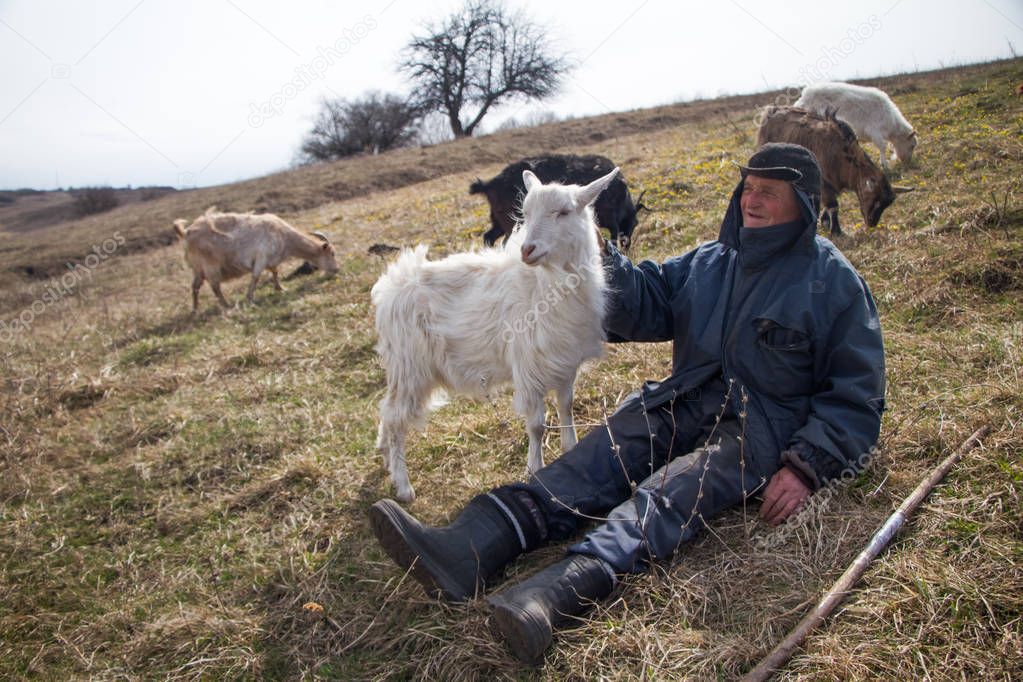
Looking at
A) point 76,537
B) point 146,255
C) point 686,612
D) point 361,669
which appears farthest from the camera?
point 146,255

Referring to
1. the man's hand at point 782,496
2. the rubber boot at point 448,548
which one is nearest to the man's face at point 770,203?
the man's hand at point 782,496

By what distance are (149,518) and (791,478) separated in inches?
149

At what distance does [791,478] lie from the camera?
8.82 ft

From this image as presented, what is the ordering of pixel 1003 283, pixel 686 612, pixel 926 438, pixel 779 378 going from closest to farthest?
pixel 686 612, pixel 779 378, pixel 926 438, pixel 1003 283

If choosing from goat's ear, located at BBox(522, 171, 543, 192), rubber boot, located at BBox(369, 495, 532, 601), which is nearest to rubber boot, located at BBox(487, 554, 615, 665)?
rubber boot, located at BBox(369, 495, 532, 601)

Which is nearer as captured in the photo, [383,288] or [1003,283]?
[383,288]

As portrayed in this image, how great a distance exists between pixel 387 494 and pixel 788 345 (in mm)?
2419

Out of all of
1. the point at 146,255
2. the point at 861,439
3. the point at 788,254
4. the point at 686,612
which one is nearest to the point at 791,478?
the point at 861,439

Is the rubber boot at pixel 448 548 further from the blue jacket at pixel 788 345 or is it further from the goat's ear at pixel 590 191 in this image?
the goat's ear at pixel 590 191

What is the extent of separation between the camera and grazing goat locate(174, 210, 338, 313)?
9578 millimetres

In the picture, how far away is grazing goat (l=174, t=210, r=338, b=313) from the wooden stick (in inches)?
353

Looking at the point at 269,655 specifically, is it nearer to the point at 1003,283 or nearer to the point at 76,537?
the point at 76,537

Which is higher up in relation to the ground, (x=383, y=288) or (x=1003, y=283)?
(x=383, y=288)

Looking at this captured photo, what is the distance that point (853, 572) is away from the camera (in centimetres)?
233
